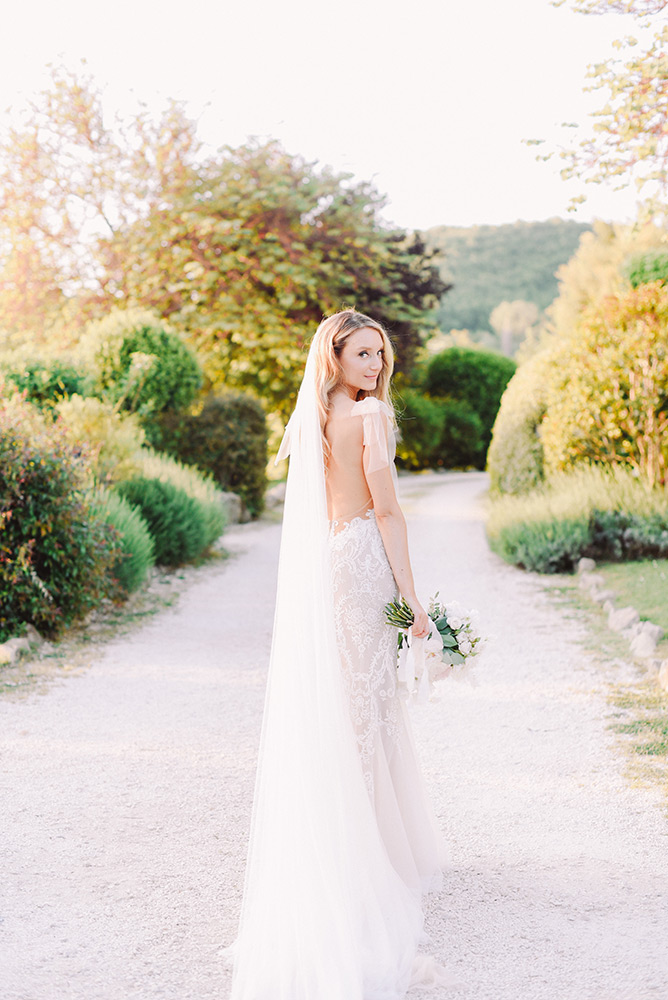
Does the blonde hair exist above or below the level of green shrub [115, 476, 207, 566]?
above

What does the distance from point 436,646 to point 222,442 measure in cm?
1109

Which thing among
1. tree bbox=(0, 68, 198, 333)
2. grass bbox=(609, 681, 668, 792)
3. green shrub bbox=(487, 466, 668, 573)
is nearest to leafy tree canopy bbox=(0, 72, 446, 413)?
tree bbox=(0, 68, 198, 333)

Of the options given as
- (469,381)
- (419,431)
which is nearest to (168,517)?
(419,431)

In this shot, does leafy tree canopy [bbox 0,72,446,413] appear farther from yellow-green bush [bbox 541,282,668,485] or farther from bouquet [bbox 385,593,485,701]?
bouquet [bbox 385,593,485,701]

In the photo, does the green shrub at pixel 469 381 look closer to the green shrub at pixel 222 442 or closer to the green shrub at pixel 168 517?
the green shrub at pixel 222 442

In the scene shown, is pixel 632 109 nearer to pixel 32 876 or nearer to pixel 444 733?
pixel 444 733

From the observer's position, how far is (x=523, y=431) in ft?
Answer: 41.7

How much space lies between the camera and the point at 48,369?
10859mm

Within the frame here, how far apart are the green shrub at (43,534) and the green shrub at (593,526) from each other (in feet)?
15.2

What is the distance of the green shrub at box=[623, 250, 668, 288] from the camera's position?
12.3 m

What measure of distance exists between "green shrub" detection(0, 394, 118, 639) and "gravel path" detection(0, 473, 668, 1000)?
65 cm

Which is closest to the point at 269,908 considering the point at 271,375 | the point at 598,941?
the point at 598,941

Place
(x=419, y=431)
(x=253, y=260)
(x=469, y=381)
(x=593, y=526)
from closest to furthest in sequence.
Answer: (x=593, y=526) → (x=253, y=260) → (x=419, y=431) → (x=469, y=381)

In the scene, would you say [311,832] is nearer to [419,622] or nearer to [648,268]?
[419,622]
